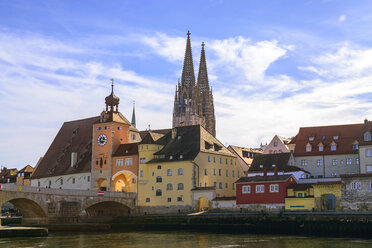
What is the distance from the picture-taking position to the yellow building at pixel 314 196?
59.8 metres

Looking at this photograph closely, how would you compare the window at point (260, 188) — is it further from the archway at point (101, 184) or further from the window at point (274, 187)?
the archway at point (101, 184)

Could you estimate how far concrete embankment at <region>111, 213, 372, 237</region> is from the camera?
171 ft

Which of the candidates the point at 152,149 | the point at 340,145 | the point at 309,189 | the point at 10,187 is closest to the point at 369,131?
the point at 340,145

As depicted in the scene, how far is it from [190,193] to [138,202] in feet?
28.7

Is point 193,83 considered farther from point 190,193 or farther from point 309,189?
point 309,189

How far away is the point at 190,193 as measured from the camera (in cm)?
7125

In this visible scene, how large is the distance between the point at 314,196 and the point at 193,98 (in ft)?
292

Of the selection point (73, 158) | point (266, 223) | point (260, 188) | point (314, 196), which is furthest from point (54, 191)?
point (314, 196)

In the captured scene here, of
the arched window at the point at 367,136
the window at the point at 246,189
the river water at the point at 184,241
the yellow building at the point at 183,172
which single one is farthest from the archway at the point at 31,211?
the arched window at the point at 367,136

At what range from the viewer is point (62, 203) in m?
68.4

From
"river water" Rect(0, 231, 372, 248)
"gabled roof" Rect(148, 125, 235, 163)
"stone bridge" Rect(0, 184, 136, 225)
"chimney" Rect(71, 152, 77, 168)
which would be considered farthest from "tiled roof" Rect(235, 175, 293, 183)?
"chimney" Rect(71, 152, 77, 168)

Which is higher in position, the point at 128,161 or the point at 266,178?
the point at 128,161

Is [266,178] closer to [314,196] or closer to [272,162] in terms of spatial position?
[314,196]

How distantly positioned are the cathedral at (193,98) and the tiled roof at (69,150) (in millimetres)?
52209
